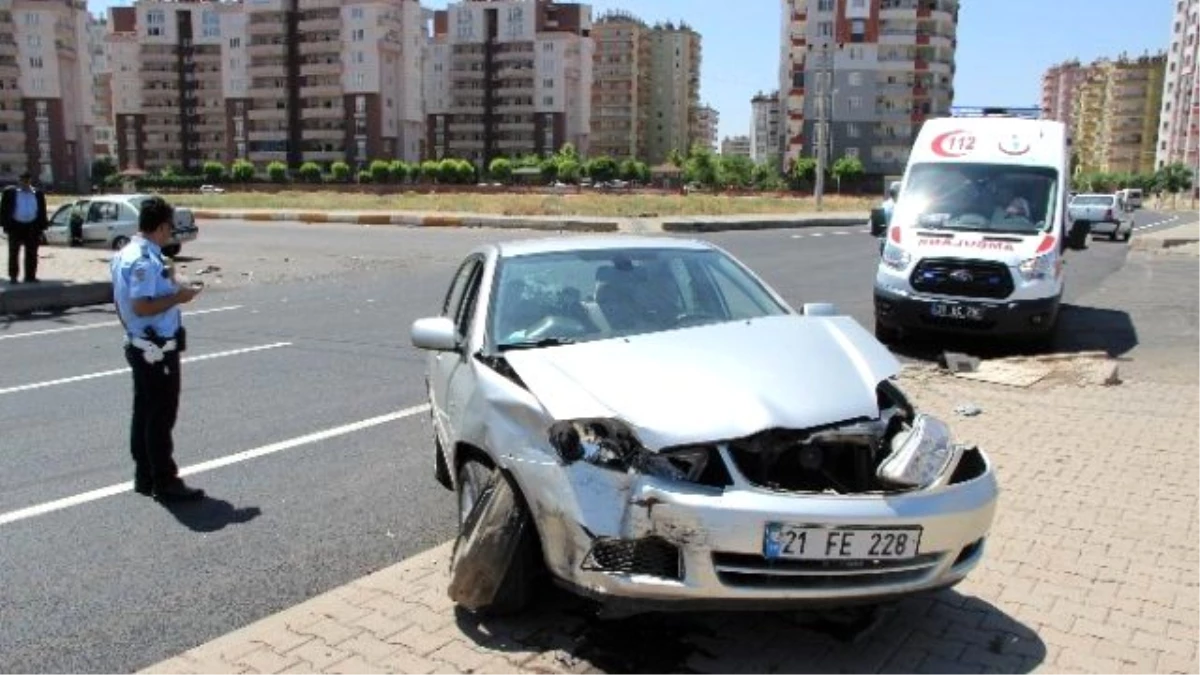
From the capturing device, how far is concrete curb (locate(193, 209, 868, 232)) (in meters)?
31.3

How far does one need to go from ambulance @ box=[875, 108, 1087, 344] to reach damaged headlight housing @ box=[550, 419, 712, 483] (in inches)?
312

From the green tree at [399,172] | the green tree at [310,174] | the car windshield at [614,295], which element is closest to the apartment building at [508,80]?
the green tree at [399,172]

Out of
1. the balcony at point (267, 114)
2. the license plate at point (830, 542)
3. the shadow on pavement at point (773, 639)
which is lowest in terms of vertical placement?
the shadow on pavement at point (773, 639)

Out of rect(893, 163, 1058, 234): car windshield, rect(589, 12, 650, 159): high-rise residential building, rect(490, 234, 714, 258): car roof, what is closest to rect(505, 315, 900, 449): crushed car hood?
rect(490, 234, 714, 258): car roof

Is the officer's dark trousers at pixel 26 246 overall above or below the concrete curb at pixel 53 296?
above

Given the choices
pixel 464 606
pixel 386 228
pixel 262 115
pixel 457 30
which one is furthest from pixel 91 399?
pixel 457 30

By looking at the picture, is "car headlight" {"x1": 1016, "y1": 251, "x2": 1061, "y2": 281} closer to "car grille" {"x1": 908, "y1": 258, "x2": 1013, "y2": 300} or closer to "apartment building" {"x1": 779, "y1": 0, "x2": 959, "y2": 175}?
Answer: "car grille" {"x1": 908, "y1": 258, "x2": 1013, "y2": 300}

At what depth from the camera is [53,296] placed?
46.7ft

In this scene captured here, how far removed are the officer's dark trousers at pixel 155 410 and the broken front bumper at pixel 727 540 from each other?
9.54 feet

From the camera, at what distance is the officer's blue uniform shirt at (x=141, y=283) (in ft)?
17.1

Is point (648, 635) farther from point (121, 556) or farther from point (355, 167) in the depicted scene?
point (355, 167)

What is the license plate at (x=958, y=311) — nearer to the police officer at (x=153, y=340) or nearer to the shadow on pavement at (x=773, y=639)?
the shadow on pavement at (x=773, y=639)

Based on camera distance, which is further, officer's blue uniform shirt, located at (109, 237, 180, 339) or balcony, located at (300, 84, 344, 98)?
balcony, located at (300, 84, 344, 98)

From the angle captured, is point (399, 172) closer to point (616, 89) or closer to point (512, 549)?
point (616, 89)
